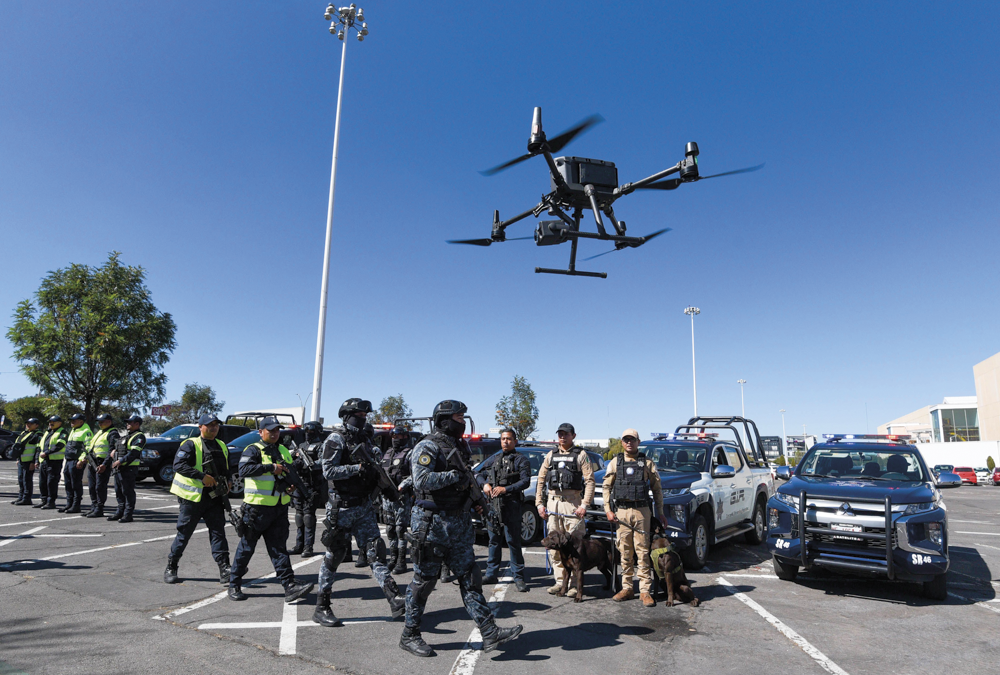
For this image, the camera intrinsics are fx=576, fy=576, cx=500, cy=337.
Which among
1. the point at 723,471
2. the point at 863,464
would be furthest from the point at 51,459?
the point at 863,464

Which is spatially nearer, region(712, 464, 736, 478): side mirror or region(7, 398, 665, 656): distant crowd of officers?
region(7, 398, 665, 656): distant crowd of officers

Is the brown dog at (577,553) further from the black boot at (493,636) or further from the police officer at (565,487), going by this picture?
the black boot at (493,636)

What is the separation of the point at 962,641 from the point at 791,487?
2403mm

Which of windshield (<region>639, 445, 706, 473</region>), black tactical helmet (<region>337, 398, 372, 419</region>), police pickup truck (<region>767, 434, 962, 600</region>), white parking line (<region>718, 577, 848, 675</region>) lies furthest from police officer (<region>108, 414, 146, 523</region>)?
police pickup truck (<region>767, 434, 962, 600</region>)

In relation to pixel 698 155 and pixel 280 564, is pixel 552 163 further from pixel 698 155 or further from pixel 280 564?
pixel 280 564

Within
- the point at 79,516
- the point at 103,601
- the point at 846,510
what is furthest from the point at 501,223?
the point at 79,516

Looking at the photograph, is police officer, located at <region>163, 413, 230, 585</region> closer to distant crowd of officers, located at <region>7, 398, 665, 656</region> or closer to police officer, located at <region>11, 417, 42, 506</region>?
distant crowd of officers, located at <region>7, 398, 665, 656</region>

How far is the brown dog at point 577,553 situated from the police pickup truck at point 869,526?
85.7 inches

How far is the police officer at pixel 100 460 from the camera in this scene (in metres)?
11.6

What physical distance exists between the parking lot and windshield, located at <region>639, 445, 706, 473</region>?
1.55 metres

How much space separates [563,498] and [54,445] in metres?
12.0

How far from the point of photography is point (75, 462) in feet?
40.5

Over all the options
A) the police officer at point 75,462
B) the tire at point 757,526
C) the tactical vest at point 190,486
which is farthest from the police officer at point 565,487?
the police officer at point 75,462

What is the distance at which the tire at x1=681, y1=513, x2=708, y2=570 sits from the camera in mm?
7637
